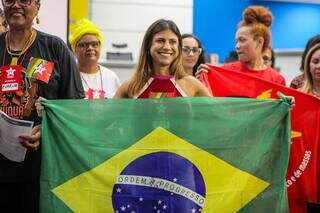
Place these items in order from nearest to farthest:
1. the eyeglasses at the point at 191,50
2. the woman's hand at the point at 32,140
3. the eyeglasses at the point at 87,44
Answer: the woman's hand at the point at 32,140 < the eyeglasses at the point at 87,44 < the eyeglasses at the point at 191,50

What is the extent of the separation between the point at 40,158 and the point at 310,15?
409 inches

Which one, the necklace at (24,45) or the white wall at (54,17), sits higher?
the white wall at (54,17)

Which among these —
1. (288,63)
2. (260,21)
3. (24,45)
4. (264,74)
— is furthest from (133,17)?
(24,45)

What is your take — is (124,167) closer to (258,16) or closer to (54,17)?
(258,16)

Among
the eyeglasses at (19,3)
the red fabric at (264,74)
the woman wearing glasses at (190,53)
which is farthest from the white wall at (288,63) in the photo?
the eyeglasses at (19,3)

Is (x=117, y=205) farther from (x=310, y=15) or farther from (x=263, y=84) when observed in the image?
(x=310, y=15)

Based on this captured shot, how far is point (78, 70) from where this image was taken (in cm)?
252

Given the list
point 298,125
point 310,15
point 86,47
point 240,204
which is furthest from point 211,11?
point 240,204

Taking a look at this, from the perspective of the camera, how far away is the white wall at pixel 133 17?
6398 millimetres

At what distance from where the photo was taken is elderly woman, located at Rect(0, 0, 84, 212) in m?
2.30

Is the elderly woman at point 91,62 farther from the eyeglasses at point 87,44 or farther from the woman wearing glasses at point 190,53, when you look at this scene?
the woman wearing glasses at point 190,53

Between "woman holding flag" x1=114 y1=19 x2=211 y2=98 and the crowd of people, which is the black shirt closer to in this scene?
the crowd of people

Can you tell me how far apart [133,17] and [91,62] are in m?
3.07

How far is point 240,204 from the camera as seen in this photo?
2.35 meters
